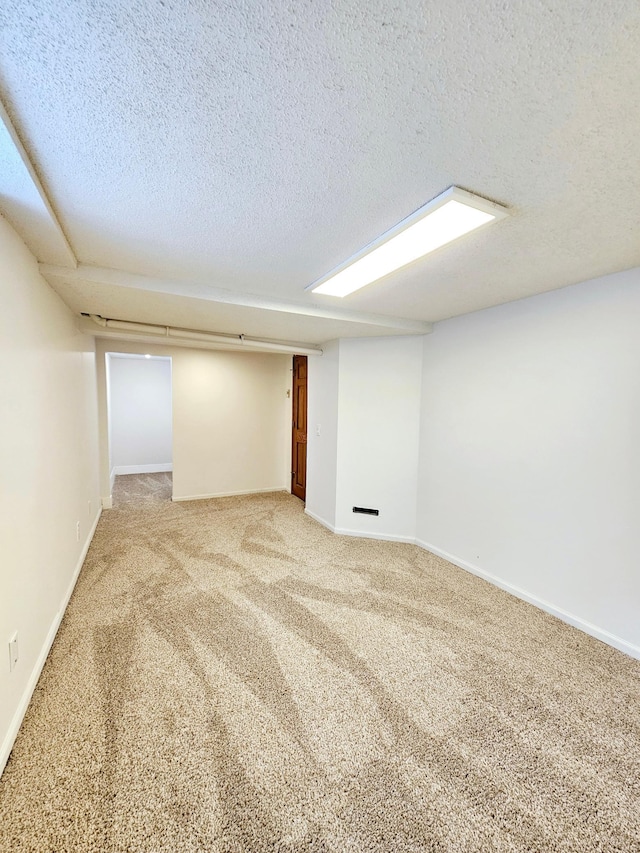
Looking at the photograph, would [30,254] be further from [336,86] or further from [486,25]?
[486,25]

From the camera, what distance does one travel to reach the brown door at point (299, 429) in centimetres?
543

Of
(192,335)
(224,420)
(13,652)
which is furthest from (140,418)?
(13,652)

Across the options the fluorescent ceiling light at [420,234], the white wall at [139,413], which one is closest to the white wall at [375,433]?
the fluorescent ceiling light at [420,234]

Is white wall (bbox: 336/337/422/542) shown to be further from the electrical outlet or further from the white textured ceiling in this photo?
the electrical outlet

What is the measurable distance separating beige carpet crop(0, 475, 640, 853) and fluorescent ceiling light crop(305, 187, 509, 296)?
7.60 feet

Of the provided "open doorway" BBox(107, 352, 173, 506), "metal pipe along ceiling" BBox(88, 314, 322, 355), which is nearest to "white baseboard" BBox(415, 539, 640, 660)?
"metal pipe along ceiling" BBox(88, 314, 322, 355)

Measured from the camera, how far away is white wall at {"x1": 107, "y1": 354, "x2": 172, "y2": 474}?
6.70 metres

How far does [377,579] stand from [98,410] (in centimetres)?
403

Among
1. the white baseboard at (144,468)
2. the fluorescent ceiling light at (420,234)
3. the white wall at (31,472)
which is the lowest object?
the white baseboard at (144,468)

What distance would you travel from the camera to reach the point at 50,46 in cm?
83

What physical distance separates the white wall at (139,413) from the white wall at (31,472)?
13.7ft

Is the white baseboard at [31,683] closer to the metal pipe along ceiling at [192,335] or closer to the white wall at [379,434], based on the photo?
the metal pipe along ceiling at [192,335]

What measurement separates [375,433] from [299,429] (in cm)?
196

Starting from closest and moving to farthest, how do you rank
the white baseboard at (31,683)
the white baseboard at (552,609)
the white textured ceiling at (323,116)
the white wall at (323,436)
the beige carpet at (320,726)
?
the white textured ceiling at (323,116) → the beige carpet at (320,726) → the white baseboard at (31,683) → the white baseboard at (552,609) → the white wall at (323,436)
